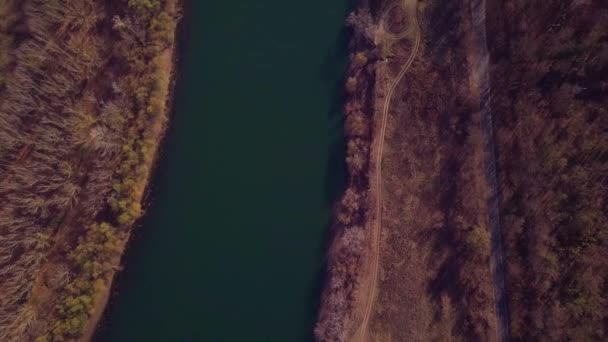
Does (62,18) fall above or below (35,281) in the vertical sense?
above

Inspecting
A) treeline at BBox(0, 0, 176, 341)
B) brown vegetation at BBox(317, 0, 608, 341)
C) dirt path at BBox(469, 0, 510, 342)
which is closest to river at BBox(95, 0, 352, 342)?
treeline at BBox(0, 0, 176, 341)

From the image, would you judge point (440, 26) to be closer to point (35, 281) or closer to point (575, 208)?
point (575, 208)

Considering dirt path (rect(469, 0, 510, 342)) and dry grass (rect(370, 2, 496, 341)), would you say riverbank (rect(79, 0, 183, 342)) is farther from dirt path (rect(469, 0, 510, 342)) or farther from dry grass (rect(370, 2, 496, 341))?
dirt path (rect(469, 0, 510, 342))

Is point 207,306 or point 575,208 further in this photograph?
point 207,306

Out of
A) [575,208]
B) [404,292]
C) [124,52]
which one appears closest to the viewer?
[575,208]

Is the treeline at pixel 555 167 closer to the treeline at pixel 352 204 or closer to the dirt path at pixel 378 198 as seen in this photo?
the dirt path at pixel 378 198

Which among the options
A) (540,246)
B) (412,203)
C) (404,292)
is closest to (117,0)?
(412,203)

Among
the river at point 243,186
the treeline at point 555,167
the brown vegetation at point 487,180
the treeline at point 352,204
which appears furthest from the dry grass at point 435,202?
the river at point 243,186
